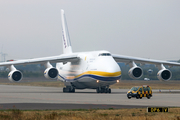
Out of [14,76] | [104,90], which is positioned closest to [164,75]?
[104,90]

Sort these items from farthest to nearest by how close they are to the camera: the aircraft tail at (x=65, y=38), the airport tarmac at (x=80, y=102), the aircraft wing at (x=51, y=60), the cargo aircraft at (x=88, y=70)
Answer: the aircraft tail at (x=65, y=38) → the aircraft wing at (x=51, y=60) → the cargo aircraft at (x=88, y=70) → the airport tarmac at (x=80, y=102)

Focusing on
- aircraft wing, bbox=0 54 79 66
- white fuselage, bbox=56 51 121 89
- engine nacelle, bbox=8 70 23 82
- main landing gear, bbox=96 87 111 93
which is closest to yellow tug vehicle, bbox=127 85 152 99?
white fuselage, bbox=56 51 121 89

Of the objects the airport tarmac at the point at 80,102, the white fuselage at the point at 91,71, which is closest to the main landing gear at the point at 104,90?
the white fuselage at the point at 91,71

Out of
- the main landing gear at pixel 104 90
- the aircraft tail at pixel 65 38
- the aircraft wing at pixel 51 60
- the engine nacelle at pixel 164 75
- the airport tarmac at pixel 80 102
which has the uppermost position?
the aircraft tail at pixel 65 38

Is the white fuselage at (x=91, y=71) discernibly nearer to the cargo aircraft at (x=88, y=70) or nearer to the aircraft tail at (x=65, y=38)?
the cargo aircraft at (x=88, y=70)

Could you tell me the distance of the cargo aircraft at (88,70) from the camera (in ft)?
105

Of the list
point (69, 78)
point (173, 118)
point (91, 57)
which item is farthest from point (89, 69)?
point (173, 118)

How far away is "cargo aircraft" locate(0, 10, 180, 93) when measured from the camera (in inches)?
1266

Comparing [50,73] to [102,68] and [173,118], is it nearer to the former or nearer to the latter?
[102,68]

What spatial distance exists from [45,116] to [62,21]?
31.9 m

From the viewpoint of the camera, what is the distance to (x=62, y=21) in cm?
4462

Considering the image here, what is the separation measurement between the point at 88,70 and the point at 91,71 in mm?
583

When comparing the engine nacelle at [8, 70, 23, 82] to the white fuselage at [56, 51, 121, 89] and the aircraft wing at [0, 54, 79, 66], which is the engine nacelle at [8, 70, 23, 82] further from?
the white fuselage at [56, 51, 121, 89]

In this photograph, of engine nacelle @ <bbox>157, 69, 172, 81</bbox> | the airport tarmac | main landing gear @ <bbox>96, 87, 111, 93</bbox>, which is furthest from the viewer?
engine nacelle @ <bbox>157, 69, 172, 81</bbox>
